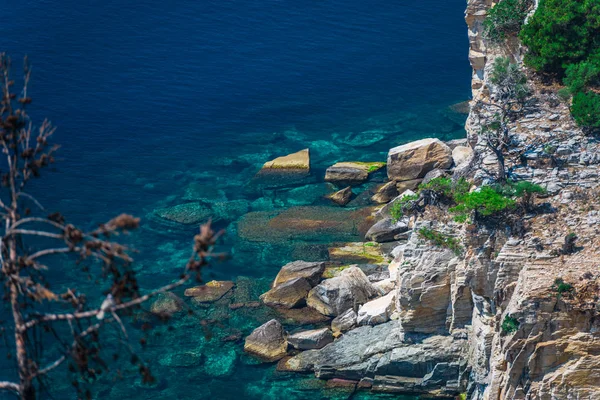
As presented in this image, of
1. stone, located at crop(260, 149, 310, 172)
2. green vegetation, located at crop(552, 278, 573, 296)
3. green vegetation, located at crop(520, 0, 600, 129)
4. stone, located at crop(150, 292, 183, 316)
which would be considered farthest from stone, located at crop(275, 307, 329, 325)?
green vegetation, located at crop(552, 278, 573, 296)

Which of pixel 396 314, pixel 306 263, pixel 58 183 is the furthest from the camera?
pixel 58 183

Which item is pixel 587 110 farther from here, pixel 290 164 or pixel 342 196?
pixel 290 164

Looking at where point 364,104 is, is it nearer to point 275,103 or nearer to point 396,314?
point 275,103

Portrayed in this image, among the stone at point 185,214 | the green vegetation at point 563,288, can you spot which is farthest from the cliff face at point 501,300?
the stone at point 185,214

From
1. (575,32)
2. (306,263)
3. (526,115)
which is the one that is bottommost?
(306,263)

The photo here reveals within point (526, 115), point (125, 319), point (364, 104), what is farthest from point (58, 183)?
point (526, 115)
